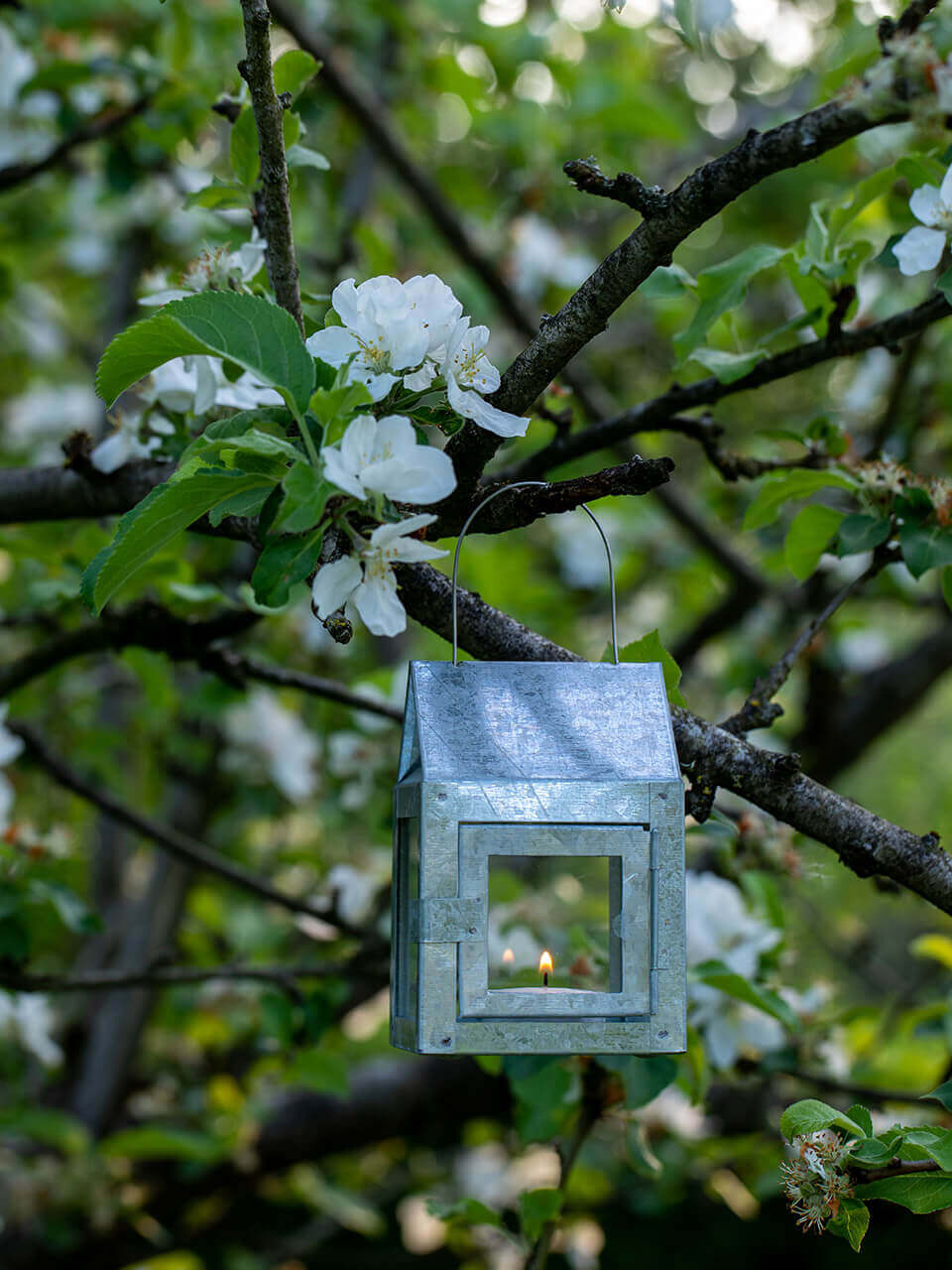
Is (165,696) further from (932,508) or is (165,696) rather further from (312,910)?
(932,508)

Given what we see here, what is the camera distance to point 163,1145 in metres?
2.89

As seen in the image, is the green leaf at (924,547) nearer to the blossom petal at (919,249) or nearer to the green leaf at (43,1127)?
the blossom petal at (919,249)

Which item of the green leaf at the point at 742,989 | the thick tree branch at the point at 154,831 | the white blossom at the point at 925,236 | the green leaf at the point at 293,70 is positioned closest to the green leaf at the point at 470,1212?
the green leaf at the point at 742,989

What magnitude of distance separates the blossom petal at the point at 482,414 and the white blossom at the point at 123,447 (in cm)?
60

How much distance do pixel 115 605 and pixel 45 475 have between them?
288 mm

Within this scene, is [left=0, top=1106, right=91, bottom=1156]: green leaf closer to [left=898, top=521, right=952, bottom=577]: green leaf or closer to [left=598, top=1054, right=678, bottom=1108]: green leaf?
[left=598, top=1054, right=678, bottom=1108]: green leaf

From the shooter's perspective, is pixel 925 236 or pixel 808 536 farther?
pixel 808 536

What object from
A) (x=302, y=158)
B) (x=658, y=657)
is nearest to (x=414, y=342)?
(x=658, y=657)

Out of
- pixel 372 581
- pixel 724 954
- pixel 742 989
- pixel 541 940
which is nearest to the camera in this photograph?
pixel 372 581

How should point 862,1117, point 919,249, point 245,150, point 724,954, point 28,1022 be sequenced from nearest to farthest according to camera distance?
point 862,1117 → point 919,249 → point 245,150 → point 724,954 → point 28,1022

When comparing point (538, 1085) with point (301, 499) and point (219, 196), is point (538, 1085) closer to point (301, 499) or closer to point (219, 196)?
point (301, 499)

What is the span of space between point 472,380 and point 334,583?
0.23m

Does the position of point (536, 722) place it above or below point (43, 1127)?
above

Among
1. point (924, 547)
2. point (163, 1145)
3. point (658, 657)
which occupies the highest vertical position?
point (924, 547)
